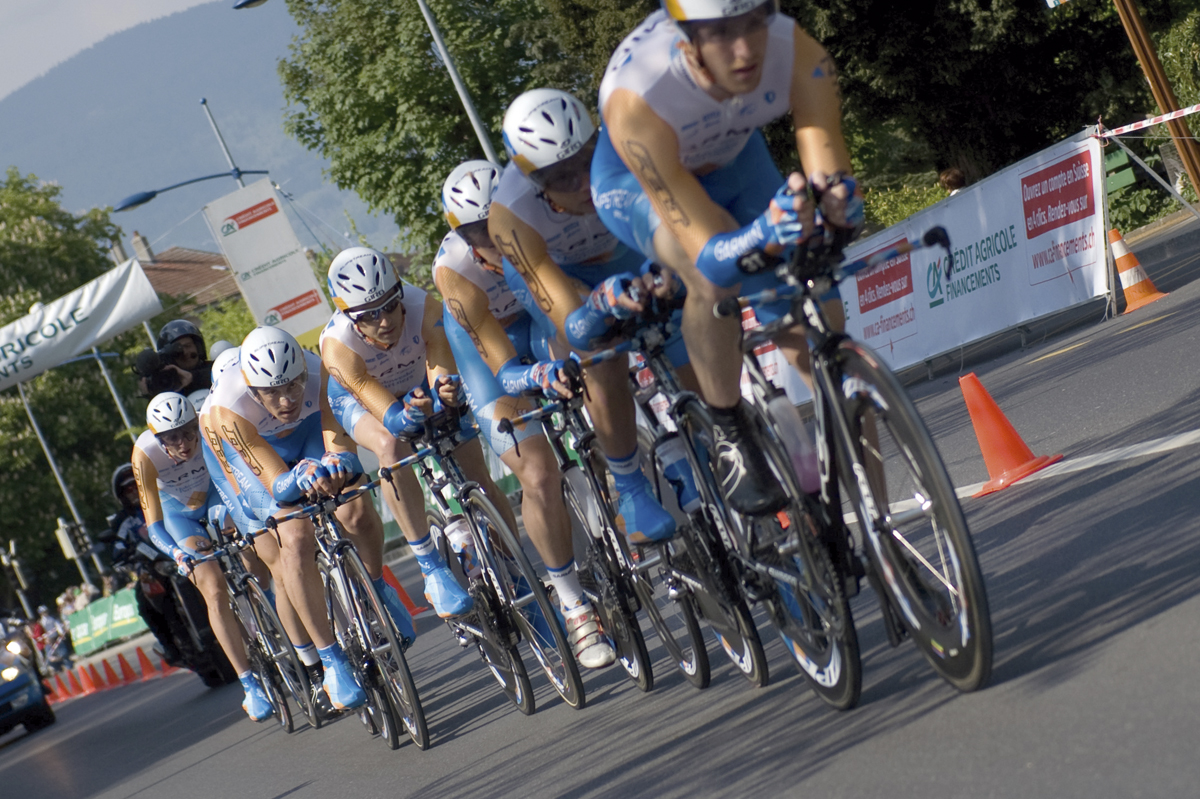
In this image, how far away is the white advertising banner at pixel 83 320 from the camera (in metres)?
19.7

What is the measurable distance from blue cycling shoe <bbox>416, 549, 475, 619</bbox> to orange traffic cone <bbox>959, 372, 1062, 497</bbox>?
9.12 feet

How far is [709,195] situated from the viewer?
4.84 metres

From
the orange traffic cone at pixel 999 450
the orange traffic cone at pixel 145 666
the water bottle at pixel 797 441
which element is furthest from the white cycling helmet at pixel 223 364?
the orange traffic cone at pixel 145 666

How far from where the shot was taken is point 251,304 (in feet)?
71.3

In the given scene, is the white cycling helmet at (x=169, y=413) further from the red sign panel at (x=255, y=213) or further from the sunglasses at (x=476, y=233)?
the red sign panel at (x=255, y=213)

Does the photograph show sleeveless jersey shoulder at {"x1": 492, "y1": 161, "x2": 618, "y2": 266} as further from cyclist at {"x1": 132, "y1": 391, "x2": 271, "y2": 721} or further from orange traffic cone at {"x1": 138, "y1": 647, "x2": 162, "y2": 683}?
orange traffic cone at {"x1": 138, "y1": 647, "x2": 162, "y2": 683}

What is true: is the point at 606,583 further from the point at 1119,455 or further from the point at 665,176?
the point at 1119,455

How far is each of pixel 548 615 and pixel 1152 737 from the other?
11.2ft

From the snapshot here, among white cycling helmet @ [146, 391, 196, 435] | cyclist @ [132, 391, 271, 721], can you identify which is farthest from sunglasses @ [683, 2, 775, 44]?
white cycling helmet @ [146, 391, 196, 435]

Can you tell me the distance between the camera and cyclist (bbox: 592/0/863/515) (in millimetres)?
4102

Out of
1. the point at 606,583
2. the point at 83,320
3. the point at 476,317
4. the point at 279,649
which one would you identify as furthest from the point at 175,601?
the point at 606,583

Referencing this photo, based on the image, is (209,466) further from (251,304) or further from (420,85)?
(420,85)

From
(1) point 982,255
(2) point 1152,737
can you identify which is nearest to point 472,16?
(1) point 982,255

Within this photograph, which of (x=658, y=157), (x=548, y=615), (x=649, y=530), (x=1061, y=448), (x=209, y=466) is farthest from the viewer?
(x=209, y=466)
